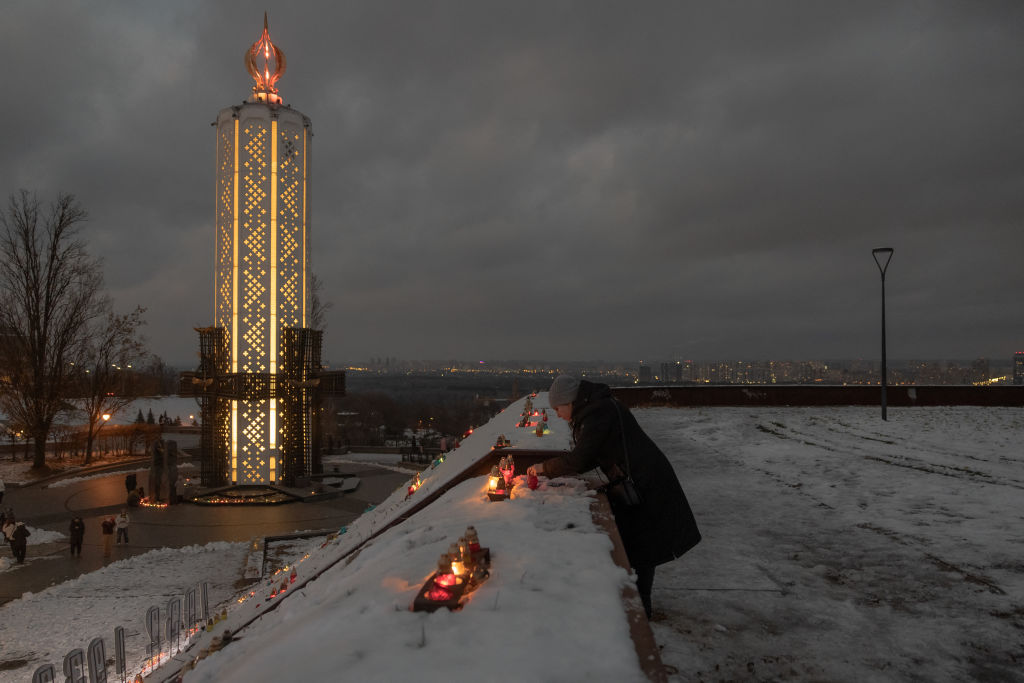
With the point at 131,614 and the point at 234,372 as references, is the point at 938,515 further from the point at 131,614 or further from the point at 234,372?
the point at 234,372

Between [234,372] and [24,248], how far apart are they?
1621 centimetres

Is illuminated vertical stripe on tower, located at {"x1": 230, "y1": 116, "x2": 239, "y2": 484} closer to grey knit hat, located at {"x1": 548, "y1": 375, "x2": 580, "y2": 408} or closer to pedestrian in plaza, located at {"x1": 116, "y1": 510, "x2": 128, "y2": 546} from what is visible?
pedestrian in plaza, located at {"x1": 116, "y1": 510, "x2": 128, "y2": 546}

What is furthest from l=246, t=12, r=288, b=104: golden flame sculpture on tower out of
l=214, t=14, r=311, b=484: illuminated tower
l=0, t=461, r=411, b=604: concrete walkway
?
l=0, t=461, r=411, b=604: concrete walkway

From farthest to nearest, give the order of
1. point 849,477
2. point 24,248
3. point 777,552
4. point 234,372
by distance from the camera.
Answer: point 24,248 < point 234,372 < point 849,477 < point 777,552

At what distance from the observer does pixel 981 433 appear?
13531mm

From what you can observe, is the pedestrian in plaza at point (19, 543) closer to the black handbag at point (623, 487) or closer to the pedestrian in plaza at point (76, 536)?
the pedestrian in plaza at point (76, 536)

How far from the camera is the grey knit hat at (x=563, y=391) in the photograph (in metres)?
4.35

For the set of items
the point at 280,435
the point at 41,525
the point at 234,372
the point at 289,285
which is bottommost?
the point at 41,525

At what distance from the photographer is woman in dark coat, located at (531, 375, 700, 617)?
3.95m

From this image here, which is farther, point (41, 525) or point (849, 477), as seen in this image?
point (41, 525)

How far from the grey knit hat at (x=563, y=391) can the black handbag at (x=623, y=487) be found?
1.06ft

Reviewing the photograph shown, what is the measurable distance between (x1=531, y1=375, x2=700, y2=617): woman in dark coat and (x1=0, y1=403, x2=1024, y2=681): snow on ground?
388mm

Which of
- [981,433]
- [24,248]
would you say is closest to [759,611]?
[981,433]

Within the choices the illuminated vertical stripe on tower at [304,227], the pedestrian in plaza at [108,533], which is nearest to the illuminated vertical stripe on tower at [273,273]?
the illuminated vertical stripe on tower at [304,227]
